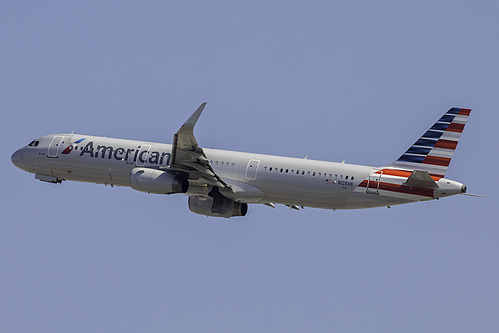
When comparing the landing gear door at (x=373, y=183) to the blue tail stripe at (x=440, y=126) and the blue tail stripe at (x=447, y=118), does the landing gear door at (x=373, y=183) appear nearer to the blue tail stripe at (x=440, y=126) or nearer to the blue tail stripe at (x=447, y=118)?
the blue tail stripe at (x=440, y=126)

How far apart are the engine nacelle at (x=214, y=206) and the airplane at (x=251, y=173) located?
61 mm

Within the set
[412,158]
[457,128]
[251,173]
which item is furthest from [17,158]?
[457,128]

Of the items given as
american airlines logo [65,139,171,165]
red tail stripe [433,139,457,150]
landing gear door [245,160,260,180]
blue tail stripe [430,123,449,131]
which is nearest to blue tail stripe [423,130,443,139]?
blue tail stripe [430,123,449,131]

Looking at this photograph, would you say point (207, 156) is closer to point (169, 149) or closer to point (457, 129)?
point (169, 149)

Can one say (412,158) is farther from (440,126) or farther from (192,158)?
(192,158)

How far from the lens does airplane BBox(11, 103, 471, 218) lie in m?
49.6

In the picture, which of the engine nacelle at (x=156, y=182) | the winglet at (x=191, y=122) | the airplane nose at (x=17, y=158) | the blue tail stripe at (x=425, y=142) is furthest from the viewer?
the airplane nose at (x=17, y=158)

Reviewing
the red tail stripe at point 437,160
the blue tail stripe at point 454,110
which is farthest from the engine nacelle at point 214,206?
the blue tail stripe at point 454,110

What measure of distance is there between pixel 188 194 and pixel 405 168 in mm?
13215

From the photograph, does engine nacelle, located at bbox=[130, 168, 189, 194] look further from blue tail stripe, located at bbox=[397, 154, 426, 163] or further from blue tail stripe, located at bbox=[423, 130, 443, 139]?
blue tail stripe, located at bbox=[423, 130, 443, 139]

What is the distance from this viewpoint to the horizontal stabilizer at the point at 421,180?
158ft

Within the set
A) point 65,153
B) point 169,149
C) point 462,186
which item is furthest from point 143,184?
point 462,186

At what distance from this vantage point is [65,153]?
56781mm

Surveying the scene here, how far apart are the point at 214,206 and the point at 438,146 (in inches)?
549
